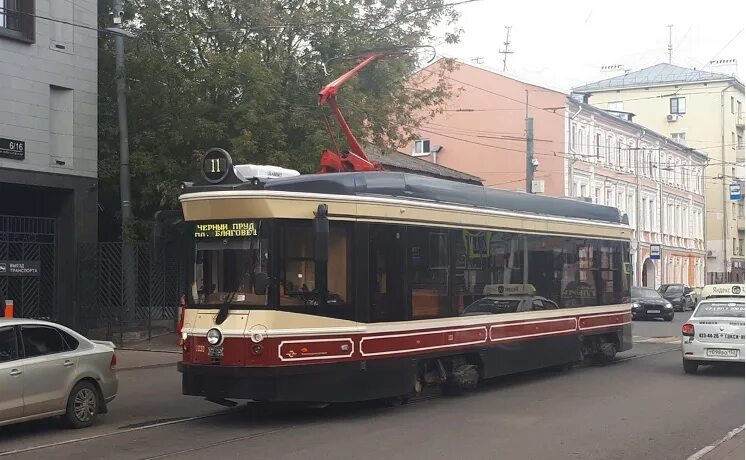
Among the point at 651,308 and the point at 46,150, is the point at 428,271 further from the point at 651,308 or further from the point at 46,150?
the point at 651,308

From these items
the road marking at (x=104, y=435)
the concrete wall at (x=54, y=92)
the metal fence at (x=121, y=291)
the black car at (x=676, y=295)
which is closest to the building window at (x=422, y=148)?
the black car at (x=676, y=295)

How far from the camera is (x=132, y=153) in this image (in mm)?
22391

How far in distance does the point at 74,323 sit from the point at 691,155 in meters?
53.0

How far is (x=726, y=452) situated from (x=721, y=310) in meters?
7.89

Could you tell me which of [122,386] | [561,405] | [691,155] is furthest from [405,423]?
[691,155]

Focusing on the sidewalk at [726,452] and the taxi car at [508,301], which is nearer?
the sidewalk at [726,452]

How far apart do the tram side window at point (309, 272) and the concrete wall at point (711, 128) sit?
5868 centimetres

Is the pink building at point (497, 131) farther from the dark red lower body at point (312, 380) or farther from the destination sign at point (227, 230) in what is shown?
the destination sign at point (227, 230)

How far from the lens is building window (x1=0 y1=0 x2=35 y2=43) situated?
66.2ft

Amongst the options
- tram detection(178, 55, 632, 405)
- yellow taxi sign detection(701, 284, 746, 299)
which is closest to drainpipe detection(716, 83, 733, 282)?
yellow taxi sign detection(701, 284, 746, 299)

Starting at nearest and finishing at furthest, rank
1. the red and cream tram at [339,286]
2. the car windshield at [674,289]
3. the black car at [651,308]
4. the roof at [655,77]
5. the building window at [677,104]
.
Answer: the red and cream tram at [339,286], the black car at [651,308], the car windshield at [674,289], the roof at [655,77], the building window at [677,104]

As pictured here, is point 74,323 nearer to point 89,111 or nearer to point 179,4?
point 89,111

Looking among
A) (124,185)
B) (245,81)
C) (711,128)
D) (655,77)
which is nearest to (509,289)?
(245,81)

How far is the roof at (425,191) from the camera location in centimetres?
1144
